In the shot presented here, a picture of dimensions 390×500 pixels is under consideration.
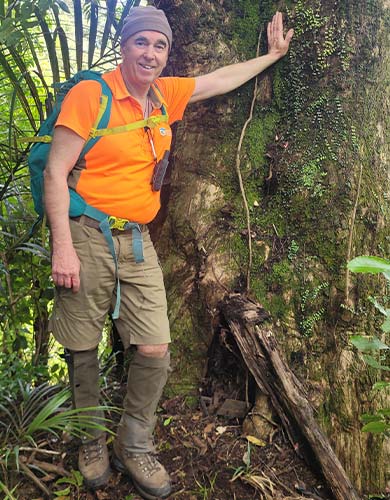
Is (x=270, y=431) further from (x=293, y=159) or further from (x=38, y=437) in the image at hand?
(x=293, y=159)

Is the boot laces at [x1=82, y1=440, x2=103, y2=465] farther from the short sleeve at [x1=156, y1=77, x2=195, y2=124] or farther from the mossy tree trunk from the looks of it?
the short sleeve at [x1=156, y1=77, x2=195, y2=124]

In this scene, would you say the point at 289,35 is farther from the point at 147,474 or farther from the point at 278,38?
the point at 147,474

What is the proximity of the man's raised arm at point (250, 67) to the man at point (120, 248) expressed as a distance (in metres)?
0.43

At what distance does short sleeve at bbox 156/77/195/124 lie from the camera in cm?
279

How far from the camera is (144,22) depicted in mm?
2477

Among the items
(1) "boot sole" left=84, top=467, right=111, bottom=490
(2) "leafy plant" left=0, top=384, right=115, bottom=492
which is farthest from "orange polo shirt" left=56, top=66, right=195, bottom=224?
(1) "boot sole" left=84, top=467, right=111, bottom=490

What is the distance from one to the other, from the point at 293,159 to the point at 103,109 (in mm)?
1278

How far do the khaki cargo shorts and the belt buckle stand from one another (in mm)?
63

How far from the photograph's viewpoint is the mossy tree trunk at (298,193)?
114 inches

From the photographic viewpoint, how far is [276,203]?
10.2ft

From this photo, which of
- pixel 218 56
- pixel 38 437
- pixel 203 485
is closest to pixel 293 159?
pixel 218 56

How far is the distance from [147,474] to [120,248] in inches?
48.1

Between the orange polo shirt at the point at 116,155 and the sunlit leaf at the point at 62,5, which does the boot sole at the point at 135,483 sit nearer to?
the orange polo shirt at the point at 116,155

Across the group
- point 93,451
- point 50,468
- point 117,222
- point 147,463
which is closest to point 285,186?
point 117,222
